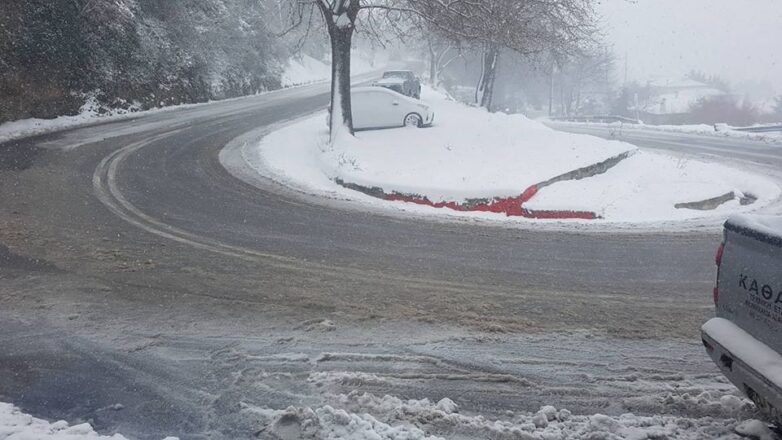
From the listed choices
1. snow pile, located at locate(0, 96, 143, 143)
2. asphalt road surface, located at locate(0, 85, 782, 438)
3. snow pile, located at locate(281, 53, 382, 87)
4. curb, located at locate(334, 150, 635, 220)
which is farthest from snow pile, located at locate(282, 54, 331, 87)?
asphalt road surface, located at locate(0, 85, 782, 438)

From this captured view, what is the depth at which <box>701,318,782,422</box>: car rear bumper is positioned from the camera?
2.99m

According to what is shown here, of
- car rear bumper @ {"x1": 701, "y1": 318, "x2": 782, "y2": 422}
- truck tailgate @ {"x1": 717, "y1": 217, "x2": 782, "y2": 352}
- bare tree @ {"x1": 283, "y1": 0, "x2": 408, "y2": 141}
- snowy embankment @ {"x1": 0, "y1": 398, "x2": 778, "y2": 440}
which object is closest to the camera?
car rear bumper @ {"x1": 701, "y1": 318, "x2": 782, "y2": 422}

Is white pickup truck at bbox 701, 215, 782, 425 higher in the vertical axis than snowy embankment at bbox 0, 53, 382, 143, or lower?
lower

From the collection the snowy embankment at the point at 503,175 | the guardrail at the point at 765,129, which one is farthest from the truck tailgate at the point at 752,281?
the guardrail at the point at 765,129

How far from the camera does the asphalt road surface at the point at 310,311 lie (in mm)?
4031

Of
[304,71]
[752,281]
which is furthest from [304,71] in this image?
[752,281]

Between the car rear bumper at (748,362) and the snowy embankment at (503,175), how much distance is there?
6.72 m

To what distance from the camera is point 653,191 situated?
42.2 ft

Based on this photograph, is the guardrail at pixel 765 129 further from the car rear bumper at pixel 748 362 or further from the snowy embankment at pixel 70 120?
the car rear bumper at pixel 748 362

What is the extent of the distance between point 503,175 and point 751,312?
9226 mm

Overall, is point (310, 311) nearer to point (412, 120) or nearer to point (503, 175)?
point (503, 175)

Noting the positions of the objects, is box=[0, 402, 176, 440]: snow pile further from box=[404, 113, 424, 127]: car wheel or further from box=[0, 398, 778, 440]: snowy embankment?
box=[404, 113, 424, 127]: car wheel

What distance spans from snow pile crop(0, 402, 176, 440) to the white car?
15.0 m

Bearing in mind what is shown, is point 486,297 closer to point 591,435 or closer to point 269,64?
point 591,435
